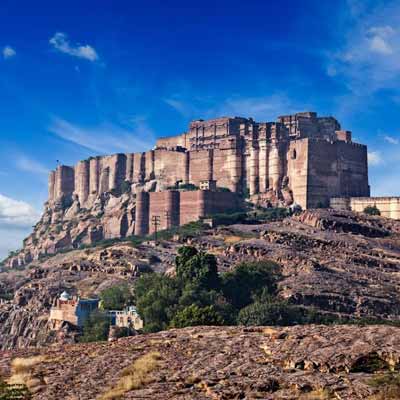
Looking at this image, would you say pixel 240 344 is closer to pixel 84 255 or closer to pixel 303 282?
pixel 303 282

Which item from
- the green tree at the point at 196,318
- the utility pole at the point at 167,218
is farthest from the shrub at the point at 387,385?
the utility pole at the point at 167,218

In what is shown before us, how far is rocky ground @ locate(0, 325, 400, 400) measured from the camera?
1578 centimetres

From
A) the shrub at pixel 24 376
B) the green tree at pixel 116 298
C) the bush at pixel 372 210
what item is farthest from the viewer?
the bush at pixel 372 210

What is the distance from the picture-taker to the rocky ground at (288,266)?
60.6m

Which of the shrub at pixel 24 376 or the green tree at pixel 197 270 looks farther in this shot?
the green tree at pixel 197 270

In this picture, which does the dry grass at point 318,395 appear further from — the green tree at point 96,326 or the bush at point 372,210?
the bush at point 372,210

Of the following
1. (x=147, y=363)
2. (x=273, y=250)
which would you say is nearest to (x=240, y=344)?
(x=147, y=363)

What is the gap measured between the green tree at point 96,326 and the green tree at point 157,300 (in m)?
2.74

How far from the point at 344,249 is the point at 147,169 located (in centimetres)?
4347

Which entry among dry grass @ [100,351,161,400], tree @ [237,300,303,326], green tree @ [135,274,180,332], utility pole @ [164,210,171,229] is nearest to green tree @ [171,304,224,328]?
green tree @ [135,274,180,332]

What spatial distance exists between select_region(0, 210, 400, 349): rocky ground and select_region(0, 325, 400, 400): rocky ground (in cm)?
3872

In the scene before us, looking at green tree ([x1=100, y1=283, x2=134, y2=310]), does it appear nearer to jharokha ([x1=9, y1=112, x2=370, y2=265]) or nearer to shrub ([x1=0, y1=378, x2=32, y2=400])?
jharokha ([x1=9, y1=112, x2=370, y2=265])

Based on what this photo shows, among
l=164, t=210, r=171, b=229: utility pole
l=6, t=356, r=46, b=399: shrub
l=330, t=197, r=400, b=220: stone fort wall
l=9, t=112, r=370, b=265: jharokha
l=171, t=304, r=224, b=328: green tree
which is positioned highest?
l=9, t=112, r=370, b=265: jharokha

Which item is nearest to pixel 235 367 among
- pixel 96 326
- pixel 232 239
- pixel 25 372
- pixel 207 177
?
pixel 25 372
